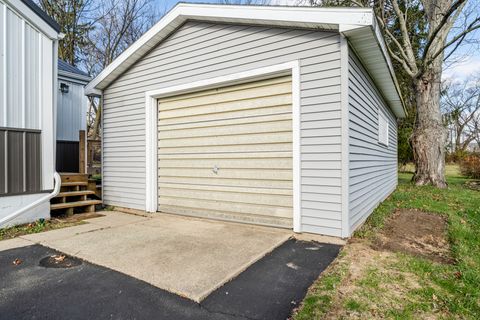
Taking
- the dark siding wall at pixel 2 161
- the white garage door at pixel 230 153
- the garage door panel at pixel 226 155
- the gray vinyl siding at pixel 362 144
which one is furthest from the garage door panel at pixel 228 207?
the dark siding wall at pixel 2 161

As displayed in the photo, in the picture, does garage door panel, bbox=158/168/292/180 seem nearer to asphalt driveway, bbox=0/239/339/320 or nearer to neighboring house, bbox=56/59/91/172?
asphalt driveway, bbox=0/239/339/320

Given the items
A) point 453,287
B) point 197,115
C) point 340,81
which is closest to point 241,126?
point 197,115

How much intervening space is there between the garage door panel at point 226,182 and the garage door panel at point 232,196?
0.42 feet

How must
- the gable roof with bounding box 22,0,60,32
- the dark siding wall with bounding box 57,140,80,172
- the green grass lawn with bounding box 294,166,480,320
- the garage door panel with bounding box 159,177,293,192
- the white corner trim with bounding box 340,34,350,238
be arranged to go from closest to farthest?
the green grass lawn with bounding box 294,166,480,320 → the white corner trim with bounding box 340,34,350,238 → the garage door panel with bounding box 159,177,293,192 → the gable roof with bounding box 22,0,60,32 → the dark siding wall with bounding box 57,140,80,172

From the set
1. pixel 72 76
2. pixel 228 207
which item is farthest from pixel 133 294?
pixel 72 76

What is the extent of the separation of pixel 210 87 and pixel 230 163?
1.43 m

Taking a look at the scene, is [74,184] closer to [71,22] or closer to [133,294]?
[133,294]

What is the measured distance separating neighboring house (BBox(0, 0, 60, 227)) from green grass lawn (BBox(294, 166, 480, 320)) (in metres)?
4.76

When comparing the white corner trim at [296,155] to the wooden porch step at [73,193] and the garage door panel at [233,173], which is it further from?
the wooden porch step at [73,193]

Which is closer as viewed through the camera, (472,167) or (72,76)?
(72,76)

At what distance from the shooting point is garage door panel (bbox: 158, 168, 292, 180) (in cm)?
443

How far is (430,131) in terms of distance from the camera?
10.0 metres

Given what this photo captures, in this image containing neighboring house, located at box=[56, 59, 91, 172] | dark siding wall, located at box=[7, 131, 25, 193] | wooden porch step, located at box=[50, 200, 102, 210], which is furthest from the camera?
neighboring house, located at box=[56, 59, 91, 172]

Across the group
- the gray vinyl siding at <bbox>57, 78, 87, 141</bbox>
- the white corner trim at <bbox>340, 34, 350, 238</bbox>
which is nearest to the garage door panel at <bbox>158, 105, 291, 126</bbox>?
the white corner trim at <bbox>340, 34, 350, 238</bbox>
